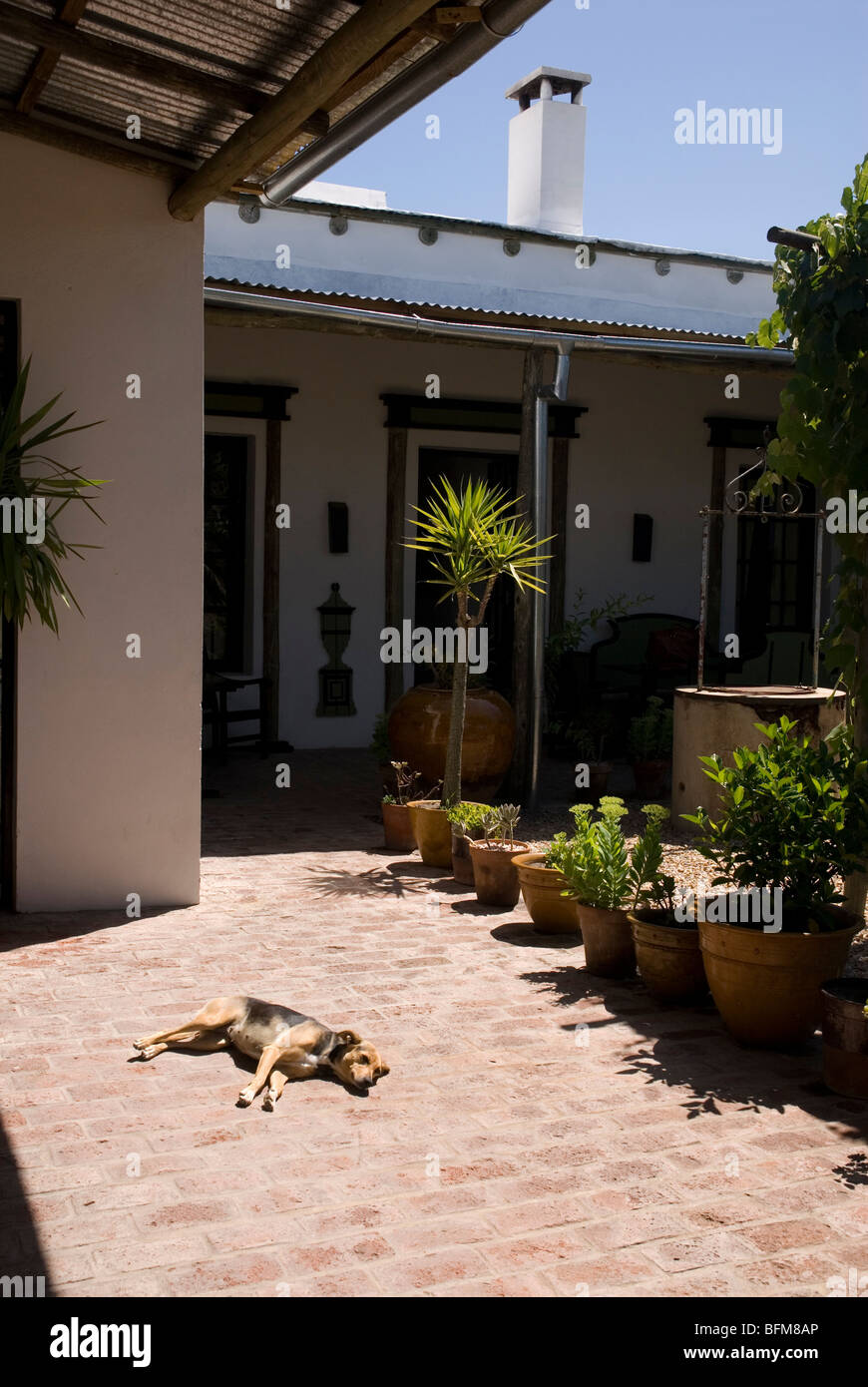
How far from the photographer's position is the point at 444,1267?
3.10 metres

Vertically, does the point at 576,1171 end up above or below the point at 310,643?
below

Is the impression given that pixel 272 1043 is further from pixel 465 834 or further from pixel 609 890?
pixel 465 834

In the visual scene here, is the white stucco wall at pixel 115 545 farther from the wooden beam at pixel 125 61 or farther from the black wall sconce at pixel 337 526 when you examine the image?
the black wall sconce at pixel 337 526

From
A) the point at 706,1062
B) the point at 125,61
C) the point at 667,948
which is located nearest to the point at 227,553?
the point at 125,61

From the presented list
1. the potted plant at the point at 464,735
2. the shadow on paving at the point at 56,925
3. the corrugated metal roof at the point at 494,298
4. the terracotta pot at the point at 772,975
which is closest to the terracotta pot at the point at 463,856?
the potted plant at the point at 464,735

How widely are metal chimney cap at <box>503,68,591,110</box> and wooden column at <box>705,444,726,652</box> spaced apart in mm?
6043

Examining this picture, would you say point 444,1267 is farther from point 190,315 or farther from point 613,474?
point 613,474

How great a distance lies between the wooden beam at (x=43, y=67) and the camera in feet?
15.1

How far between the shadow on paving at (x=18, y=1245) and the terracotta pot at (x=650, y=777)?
632 centimetres

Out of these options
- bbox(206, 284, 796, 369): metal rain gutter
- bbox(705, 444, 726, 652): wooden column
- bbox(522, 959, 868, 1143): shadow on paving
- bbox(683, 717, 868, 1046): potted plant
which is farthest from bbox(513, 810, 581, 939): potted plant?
bbox(705, 444, 726, 652): wooden column

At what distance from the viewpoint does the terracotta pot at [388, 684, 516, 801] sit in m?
8.18

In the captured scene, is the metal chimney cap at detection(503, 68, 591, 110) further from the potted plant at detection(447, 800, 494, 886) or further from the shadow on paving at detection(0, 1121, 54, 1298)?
the shadow on paving at detection(0, 1121, 54, 1298)
